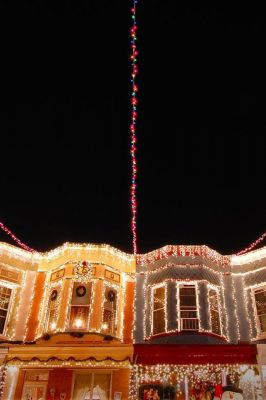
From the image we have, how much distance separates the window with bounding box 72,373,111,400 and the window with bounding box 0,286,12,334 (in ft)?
12.5

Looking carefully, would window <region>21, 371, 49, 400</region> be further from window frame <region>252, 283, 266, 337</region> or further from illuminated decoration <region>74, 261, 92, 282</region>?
window frame <region>252, 283, 266, 337</region>

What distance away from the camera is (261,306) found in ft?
49.5

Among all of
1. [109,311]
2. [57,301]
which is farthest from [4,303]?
[109,311]

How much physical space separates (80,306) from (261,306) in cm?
720

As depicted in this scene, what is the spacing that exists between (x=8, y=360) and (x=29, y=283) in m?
3.48

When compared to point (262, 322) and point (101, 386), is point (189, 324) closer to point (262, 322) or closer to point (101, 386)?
point (262, 322)

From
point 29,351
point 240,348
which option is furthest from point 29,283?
point 240,348

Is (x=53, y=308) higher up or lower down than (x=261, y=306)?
lower down

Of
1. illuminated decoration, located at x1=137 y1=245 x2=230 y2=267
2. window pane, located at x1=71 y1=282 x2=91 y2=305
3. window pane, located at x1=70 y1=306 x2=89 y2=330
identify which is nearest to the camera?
window pane, located at x1=70 y1=306 x2=89 y2=330

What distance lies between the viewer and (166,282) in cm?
1555

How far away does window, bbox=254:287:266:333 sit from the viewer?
14906 mm

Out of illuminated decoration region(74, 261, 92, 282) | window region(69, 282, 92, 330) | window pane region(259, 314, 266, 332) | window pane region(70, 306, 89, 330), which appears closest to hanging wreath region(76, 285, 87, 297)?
window region(69, 282, 92, 330)

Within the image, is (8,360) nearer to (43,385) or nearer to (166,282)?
(43,385)

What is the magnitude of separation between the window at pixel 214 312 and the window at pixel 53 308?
620cm
